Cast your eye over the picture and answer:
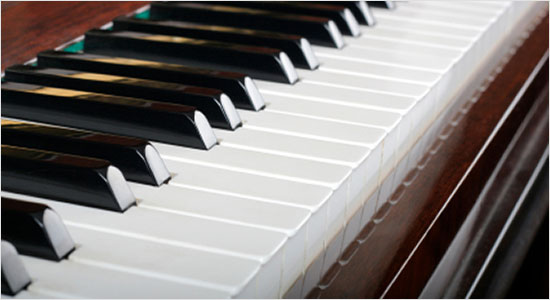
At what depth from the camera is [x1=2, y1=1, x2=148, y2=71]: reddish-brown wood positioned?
1.38 m

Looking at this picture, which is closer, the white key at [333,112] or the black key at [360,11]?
the white key at [333,112]

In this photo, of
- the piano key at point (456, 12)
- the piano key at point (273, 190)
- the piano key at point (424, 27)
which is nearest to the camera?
the piano key at point (273, 190)

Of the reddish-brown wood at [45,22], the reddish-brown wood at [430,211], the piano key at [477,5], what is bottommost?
the reddish-brown wood at [430,211]

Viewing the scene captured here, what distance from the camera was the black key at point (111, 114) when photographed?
1.09m

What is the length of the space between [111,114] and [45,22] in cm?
47

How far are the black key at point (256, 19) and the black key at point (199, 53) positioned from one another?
18 cm

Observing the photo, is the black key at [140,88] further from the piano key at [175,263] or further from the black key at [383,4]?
the black key at [383,4]

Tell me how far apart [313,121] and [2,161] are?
46 cm

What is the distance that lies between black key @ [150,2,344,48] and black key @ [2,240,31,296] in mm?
917

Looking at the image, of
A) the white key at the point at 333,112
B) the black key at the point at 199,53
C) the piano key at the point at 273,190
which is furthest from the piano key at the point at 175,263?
the black key at the point at 199,53

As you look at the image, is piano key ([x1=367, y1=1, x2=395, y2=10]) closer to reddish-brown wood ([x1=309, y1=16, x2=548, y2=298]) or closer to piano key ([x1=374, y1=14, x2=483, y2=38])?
piano key ([x1=374, y1=14, x2=483, y2=38])

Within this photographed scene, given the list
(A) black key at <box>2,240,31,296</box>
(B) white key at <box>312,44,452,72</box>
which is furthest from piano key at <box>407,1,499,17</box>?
(A) black key at <box>2,240,31,296</box>

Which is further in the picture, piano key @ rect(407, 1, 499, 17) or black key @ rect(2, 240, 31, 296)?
piano key @ rect(407, 1, 499, 17)

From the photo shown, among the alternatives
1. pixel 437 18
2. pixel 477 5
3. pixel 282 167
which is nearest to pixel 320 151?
pixel 282 167
